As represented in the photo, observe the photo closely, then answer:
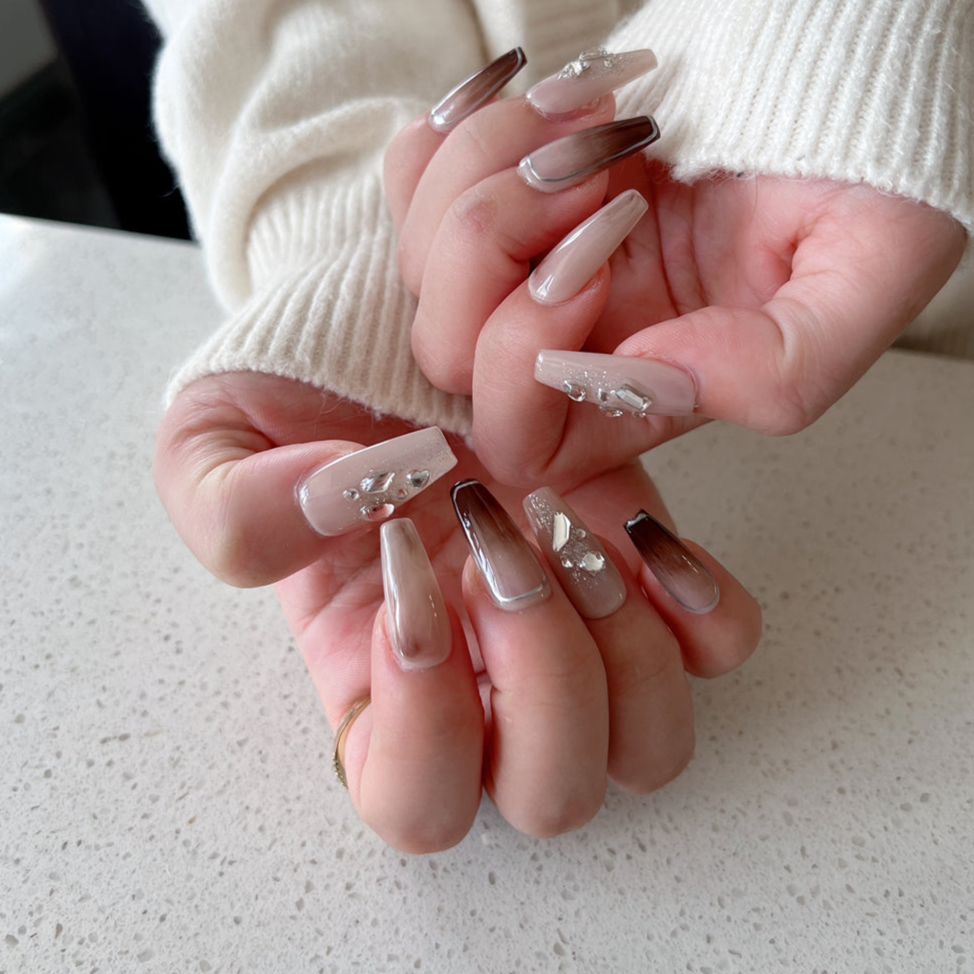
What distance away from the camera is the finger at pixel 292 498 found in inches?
13.0

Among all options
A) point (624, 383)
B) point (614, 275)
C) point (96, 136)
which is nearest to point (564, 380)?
point (624, 383)

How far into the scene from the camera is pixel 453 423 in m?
0.46

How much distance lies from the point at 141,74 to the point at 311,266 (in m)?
0.55

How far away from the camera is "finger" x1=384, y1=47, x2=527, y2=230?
0.44 meters

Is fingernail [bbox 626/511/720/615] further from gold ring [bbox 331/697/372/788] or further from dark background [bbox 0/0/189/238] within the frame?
dark background [bbox 0/0/189/238]

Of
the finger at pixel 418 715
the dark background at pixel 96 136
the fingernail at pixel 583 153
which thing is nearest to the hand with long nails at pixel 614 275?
the fingernail at pixel 583 153

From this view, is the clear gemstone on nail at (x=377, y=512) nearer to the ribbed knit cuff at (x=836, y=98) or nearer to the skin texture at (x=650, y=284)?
the skin texture at (x=650, y=284)

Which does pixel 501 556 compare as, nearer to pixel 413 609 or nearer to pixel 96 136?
pixel 413 609

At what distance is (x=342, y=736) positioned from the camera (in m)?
0.38

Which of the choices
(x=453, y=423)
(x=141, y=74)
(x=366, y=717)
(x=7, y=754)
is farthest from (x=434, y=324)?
(x=141, y=74)

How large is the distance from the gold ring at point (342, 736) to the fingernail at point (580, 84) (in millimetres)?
306

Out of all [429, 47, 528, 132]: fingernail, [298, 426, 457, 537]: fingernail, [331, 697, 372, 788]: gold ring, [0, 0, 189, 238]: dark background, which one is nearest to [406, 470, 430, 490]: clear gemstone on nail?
[298, 426, 457, 537]: fingernail

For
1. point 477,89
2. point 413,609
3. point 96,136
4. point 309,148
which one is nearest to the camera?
point 413,609

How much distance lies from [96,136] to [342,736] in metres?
0.77
